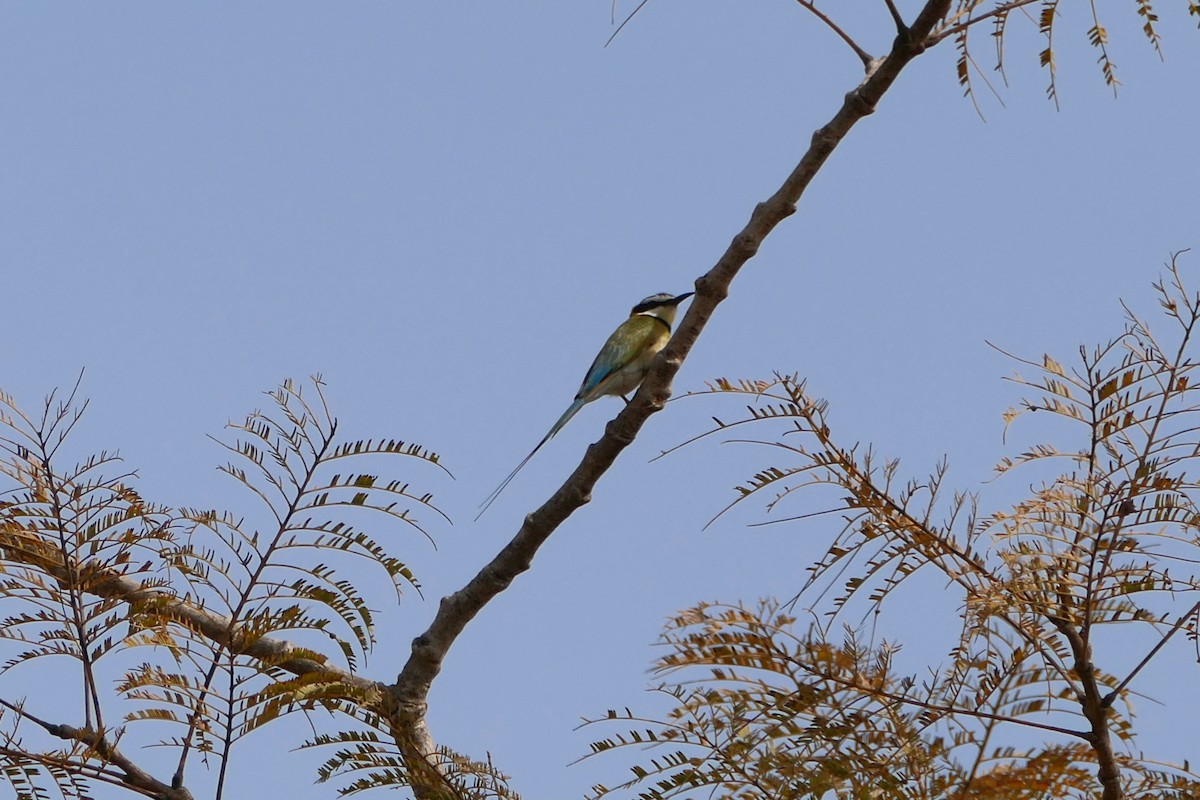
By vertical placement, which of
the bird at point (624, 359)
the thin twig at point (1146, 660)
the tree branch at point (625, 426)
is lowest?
the thin twig at point (1146, 660)

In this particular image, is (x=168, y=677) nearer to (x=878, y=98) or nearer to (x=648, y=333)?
(x=878, y=98)

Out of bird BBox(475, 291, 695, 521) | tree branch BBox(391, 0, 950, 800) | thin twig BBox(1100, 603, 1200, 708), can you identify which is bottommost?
thin twig BBox(1100, 603, 1200, 708)

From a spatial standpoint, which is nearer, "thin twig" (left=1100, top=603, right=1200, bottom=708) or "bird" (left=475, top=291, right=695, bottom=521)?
"thin twig" (left=1100, top=603, right=1200, bottom=708)

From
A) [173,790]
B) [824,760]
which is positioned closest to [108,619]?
[173,790]

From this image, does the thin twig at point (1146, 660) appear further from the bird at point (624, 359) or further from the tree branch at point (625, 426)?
the bird at point (624, 359)

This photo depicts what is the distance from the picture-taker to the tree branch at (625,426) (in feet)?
9.64

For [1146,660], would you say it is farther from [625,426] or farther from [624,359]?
[624,359]

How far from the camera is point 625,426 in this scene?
347 cm

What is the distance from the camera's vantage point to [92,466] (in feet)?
9.21

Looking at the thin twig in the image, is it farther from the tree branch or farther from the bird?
the bird

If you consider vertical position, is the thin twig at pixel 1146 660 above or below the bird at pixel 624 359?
below

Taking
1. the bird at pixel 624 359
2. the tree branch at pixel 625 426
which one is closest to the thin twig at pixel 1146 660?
the tree branch at pixel 625 426

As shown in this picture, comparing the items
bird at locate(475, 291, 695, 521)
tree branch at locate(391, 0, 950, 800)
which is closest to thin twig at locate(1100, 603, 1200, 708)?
tree branch at locate(391, 0, 950, 800)

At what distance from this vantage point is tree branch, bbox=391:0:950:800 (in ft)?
9.64
